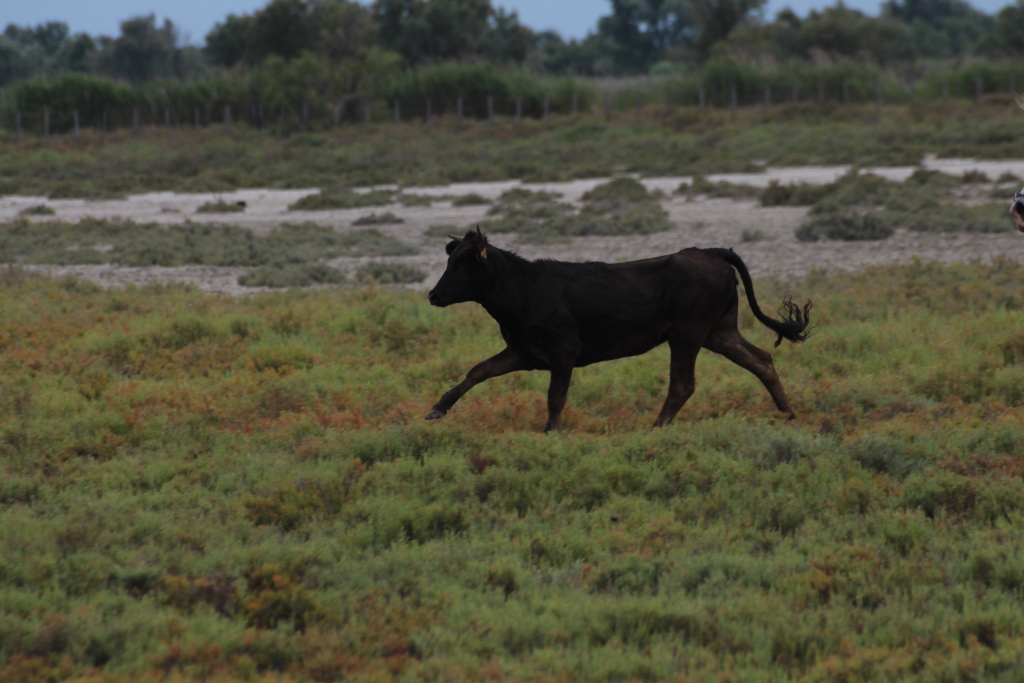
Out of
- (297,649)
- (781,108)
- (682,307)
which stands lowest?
(297,649)

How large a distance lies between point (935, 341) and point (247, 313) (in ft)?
24.6

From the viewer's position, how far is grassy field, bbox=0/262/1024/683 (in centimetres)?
446

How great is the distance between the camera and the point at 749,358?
827cm

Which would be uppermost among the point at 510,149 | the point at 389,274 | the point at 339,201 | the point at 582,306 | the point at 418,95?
the point at 418,95

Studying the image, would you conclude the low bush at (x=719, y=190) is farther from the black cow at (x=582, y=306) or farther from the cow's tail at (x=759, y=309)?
the black cow at (x=582, y=306)

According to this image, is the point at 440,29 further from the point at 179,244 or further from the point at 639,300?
the point at 639,300

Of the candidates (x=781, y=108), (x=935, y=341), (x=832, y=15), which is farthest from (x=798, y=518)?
(x=832, y=15)

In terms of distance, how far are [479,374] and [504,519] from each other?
1.72 m

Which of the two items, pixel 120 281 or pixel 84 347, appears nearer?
pixel 84 347

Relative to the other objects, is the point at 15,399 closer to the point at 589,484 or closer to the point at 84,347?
the point at 84,347

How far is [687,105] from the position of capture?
47875mm

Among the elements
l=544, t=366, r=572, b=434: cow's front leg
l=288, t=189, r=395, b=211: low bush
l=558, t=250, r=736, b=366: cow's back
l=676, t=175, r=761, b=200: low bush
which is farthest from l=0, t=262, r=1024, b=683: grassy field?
l=288, t=189, r=395, b=211: low bush

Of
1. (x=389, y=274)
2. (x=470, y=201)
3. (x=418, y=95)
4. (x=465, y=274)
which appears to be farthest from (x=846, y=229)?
(x=418, y=95)

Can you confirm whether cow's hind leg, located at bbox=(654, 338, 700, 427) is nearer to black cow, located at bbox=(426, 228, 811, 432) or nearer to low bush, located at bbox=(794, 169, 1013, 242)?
black cow, located at bbox=(426, 228, 811, 432)
